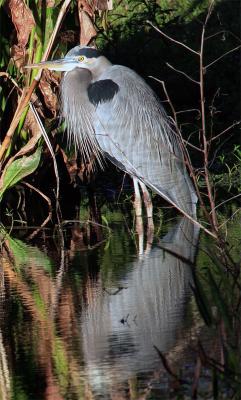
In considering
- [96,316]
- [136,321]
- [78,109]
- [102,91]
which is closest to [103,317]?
[96,316]

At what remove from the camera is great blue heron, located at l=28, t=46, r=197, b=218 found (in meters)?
7.57

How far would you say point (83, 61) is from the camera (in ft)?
25.9

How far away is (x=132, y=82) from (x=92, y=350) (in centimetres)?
368

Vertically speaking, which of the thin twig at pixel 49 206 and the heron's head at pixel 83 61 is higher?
the heron's head at pixel 83 61

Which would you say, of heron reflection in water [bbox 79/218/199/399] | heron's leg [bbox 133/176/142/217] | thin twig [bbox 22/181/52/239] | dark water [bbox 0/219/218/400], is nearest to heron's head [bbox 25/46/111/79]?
thin twig [bbox 22/181/52/239]

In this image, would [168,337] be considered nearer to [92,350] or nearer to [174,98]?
[92,350]

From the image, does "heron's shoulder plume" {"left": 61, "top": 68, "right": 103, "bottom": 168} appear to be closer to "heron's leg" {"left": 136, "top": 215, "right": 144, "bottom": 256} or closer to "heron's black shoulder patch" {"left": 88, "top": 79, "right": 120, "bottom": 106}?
"heron's black shoulder patch" {"left": 88, "top": 79, "right": 120, "bottom": 106}

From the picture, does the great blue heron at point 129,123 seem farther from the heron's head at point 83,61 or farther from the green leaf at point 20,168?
the green leaf at point 20,168

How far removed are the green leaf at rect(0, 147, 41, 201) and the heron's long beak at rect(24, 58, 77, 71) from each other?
1.86 ft

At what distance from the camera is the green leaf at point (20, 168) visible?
7172mm

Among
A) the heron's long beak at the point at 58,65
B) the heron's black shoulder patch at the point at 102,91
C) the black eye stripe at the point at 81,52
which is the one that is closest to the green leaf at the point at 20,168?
the heron's long beak at the point at 58,65

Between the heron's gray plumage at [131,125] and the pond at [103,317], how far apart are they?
1.86 feet

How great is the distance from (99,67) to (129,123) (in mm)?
572

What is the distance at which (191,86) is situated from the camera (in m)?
10.6
